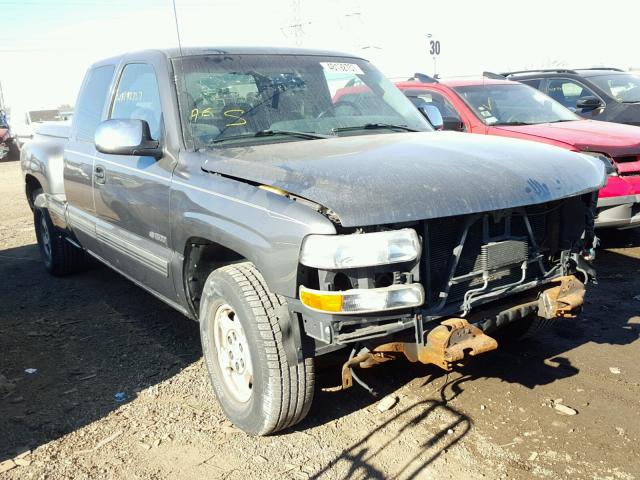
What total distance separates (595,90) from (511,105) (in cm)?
183

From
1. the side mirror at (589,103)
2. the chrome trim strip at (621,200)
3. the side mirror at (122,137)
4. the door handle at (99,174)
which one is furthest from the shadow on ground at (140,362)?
the side mirror at (589,103)

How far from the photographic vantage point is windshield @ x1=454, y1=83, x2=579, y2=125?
23.3ft

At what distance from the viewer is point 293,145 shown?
3.55 metres

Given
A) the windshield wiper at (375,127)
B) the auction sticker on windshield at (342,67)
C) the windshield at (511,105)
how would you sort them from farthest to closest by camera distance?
1. the windshield at (511,105)
2. the auction sticker on windshield at (342,67)
3. the windshield wiper at (375,127)

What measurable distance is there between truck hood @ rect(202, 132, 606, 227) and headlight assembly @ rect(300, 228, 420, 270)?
6 centimetres

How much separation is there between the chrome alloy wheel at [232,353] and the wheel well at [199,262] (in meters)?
0.33

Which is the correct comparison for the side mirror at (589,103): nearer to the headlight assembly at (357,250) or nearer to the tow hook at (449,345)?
the tow hook at (449,345)

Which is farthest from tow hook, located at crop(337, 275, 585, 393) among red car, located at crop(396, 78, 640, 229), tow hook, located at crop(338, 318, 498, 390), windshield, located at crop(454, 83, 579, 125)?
windshield, located at crop(454, 83, 579, 125)

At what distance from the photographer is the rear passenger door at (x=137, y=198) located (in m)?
3.80

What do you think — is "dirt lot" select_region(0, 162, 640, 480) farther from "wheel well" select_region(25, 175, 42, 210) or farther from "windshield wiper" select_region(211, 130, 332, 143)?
"wheel well" select_region(25, 175, 42, 210)

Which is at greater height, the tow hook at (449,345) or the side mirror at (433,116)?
the side mirror at (433,116)

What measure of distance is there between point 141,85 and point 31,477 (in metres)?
2.42

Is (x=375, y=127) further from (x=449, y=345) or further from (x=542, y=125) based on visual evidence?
(x=542, y=125)

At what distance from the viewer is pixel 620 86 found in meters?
8.70
